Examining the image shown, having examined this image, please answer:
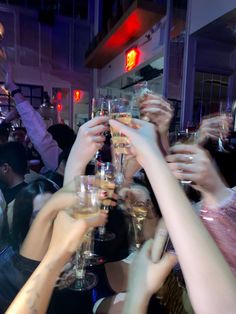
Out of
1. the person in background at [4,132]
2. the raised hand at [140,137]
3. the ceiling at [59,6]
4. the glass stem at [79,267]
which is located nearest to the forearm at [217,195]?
the raised hand at [140,137]

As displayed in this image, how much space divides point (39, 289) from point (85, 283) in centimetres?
67

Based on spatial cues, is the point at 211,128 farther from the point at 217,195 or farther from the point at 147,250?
the point at 147,250

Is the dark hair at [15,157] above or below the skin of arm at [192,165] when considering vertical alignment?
below

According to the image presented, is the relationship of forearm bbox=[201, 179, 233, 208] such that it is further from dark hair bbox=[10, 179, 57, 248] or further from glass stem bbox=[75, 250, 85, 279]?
dark hair bbox=[10, 179, 57, 248]

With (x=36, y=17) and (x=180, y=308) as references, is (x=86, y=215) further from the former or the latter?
(x=36, y=17)

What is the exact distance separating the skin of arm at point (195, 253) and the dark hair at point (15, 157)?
6.28 feet

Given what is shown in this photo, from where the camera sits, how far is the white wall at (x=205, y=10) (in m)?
2.96

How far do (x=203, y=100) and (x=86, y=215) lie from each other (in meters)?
3.70

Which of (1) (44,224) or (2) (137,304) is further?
(1) (44,224)

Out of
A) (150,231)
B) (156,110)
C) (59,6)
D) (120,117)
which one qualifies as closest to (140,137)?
(120,117)

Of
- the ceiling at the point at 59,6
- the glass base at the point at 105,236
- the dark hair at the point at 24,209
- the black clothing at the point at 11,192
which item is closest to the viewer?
the dark hair at the point at 24,209

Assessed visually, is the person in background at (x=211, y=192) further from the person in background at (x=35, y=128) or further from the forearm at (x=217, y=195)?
the person in background at (x=35, y=128)

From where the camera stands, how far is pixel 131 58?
5.74 metres

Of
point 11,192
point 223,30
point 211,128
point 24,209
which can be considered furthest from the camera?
point 223,30
